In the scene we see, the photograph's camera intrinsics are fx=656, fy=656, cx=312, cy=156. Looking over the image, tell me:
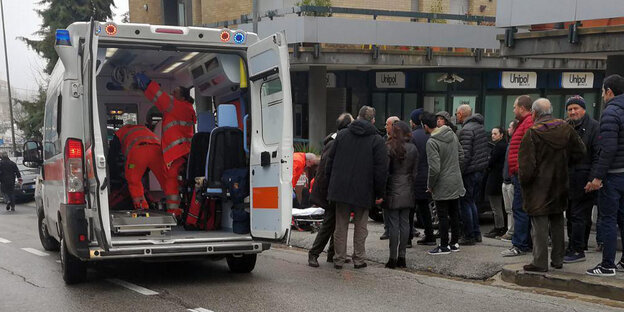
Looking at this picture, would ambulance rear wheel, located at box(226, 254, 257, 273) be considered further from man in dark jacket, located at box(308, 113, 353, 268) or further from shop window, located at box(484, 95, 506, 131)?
shop window, located at box(484, 95, 506, 131)

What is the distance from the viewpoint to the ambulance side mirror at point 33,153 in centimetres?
921

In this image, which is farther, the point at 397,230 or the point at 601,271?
the point at 397,230

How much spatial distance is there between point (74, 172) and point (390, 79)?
18389 mm

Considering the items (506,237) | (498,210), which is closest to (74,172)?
(506,237)

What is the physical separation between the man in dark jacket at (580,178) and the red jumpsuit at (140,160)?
5026 millimetres

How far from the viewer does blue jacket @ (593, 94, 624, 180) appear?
6.38 meters

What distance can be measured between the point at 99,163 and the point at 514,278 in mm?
4464

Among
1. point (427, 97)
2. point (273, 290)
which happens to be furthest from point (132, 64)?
point (427, 97)

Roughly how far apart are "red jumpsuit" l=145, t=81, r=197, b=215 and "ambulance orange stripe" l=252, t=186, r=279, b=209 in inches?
73.6

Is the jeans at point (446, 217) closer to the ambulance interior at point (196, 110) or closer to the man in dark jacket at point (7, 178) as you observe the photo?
the ambulance interior at point (196, 110)

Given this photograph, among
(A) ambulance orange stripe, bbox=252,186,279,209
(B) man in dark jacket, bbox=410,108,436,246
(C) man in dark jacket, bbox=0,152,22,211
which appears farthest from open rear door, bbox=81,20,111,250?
(C) man in dark jacket, bbox=0,152,22,211

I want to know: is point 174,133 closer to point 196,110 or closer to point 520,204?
point 196,110

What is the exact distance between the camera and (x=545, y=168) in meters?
6.73

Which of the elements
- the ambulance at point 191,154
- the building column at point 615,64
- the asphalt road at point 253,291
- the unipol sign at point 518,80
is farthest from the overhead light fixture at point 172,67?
the unipol sign at point 518,80
